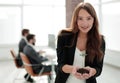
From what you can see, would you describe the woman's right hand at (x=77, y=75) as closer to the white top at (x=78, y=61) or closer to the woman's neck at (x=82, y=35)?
the white top at (x=78, y=61)

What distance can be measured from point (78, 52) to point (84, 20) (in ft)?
0.73

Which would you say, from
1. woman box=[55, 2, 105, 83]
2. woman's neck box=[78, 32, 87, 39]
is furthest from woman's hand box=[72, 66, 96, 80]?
woman's neck box=[78, 32, 87, 39]

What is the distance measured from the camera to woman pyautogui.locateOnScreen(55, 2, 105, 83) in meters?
1.59

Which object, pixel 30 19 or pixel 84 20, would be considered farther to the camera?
pixel 30 19

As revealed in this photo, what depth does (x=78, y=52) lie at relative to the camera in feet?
5.32

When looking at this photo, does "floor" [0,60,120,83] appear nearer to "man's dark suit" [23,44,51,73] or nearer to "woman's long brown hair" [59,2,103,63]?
"man's dark suit" [23,44,51,73]

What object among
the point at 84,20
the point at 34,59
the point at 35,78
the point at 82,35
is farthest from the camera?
the point at 35,78

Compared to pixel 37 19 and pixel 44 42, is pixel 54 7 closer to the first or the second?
pixel 37 19

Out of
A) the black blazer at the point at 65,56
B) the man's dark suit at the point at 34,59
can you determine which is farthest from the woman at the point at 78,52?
the man's dark suit at the point at 34,59

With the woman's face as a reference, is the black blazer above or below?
below

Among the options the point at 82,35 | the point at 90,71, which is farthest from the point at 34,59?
the point at 90,71

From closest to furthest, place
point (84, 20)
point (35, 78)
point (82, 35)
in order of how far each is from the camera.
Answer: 1. point (84, 20)
2. point (82, 35)
3. point (35, 78)

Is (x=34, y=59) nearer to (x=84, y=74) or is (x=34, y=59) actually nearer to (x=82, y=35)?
(x=82, y=35)

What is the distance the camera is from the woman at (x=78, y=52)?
1.59m
